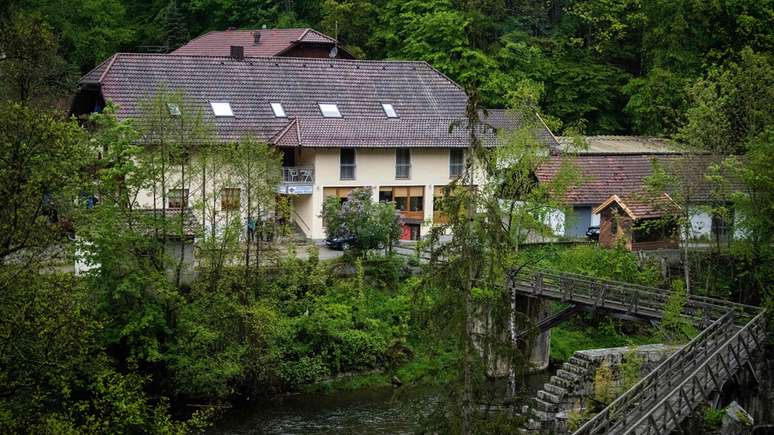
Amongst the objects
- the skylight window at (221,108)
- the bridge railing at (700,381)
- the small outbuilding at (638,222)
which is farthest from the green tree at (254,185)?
the bridge railing at (700,381)

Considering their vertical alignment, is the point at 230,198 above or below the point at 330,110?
below

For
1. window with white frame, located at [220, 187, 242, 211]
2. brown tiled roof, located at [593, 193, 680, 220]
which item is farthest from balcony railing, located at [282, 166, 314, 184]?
brown tiled roof, located at [593, 193, 680, 220]

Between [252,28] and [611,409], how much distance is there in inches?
1830

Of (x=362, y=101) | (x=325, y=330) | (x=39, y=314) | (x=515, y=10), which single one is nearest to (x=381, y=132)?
(x=362, y=101)

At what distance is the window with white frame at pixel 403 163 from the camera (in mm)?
46175

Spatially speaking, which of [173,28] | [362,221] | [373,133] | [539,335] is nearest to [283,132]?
[373,133]

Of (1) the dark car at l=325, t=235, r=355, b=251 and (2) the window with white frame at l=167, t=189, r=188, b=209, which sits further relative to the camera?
(1) the dark car at l=325, t=235, r=355, b=251

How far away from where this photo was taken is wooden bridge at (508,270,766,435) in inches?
993

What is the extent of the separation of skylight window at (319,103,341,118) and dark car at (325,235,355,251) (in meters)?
6.19

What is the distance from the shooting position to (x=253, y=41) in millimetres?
59344

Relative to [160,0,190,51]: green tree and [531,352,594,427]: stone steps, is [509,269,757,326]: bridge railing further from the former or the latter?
[160,0,190,51]: green tree

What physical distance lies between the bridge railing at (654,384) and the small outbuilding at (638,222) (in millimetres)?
11370

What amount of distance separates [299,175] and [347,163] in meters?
2.26

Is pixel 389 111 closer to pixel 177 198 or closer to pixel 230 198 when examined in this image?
pixel 230 198
